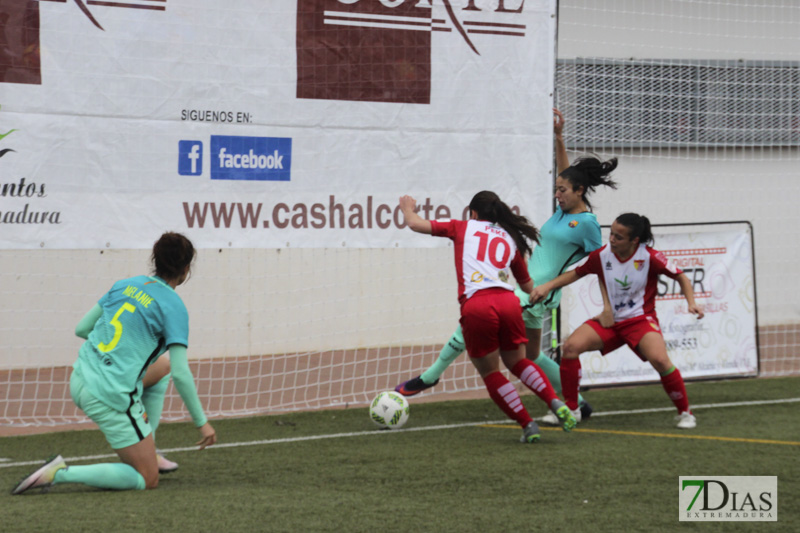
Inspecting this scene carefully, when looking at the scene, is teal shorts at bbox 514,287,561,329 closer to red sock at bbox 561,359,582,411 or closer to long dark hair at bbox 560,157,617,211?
red sock at bbox 561,359,582,411

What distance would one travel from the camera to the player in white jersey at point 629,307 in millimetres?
6375

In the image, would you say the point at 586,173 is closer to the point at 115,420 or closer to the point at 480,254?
the point at 480,254

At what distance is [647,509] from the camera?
4.12 m

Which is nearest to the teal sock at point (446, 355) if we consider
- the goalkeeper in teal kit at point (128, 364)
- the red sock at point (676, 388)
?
the red sock at point (676, 388)

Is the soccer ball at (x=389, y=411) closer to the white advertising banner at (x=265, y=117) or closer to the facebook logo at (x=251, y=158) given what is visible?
the white advertising banner at (x=265, y=117)

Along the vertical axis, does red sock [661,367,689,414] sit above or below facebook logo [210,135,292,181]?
below

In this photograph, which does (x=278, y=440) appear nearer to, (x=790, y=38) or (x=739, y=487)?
(x=739, y=487)

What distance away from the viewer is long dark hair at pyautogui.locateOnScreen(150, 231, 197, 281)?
457cm

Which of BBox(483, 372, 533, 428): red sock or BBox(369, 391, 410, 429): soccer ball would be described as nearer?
BBox(483, 372, 533, 428): red sock

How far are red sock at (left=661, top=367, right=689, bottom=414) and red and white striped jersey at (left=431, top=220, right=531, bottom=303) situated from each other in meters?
1.41

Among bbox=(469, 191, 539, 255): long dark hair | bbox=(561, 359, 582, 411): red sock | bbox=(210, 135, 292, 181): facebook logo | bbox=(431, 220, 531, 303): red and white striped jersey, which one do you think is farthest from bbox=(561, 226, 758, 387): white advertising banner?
bbox=(210, 135, 292, 181): facebook logo

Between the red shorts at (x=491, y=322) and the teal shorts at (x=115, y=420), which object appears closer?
the teal shorts at (x=115, y=420)

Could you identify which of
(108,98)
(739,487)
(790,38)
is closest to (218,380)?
(108,98)

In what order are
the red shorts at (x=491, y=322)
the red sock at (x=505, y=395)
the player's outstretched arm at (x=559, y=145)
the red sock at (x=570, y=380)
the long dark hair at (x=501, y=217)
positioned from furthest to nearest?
the player's outstretched arm at (x=559, y=145)
the red sock at (x=570, y=380)
the long dark hair at (x=501, y=217)
the red sock at (x=505, y=395)
the red shorts at (x=491, y=322)
